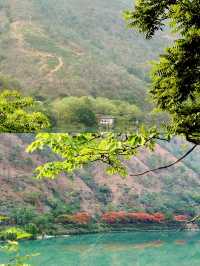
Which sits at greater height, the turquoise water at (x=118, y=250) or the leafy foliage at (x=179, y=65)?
the leafy foliage at (x=179, y=65)

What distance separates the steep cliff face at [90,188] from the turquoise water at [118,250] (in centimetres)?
538

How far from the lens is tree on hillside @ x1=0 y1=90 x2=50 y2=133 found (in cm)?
987

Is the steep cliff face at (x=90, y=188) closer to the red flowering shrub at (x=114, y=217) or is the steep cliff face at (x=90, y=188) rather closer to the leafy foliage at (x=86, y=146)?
the red flowering shrub at (x=114, y=217)

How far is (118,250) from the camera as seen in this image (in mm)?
30234

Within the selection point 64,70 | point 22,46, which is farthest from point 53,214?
point 22,46

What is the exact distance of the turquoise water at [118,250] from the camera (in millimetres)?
26562

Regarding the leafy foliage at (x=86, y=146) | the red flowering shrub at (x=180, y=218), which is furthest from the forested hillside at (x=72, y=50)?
the leafy foliage at (x=86, y=146)

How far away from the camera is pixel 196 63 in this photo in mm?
5211

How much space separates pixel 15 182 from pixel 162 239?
14384 millimetres

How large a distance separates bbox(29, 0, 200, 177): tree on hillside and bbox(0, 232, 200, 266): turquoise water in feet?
66.1

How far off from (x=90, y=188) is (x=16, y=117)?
3597 centimetres

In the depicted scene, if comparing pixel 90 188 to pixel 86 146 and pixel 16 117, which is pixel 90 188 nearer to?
A: pixel 16 117

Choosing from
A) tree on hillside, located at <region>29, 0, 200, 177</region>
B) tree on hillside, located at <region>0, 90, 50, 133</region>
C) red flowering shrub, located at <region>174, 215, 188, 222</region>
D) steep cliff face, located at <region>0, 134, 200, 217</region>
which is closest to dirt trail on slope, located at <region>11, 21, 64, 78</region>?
steep cliff face, located at <region>0, 134, 200, 217</region>

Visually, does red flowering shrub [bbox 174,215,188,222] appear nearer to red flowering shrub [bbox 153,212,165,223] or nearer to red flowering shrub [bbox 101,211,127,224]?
red flowering shrub [bbox 153,212,165,223]
